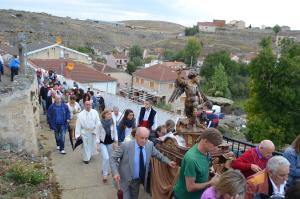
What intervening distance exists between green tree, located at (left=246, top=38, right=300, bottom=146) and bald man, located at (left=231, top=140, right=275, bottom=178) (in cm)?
2379

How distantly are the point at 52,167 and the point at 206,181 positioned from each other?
509cm

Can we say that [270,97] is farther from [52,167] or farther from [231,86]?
[231,86]

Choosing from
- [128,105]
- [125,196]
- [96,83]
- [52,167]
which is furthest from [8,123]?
[96,83]

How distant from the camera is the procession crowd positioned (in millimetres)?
3358

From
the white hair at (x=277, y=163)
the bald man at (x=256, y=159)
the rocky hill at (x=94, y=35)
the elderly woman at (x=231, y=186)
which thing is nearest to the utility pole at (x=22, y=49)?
the bald man at (x=256, y=159)

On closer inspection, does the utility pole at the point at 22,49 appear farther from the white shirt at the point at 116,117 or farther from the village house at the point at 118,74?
the village house at the point at 118,74

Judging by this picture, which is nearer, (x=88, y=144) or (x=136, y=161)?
(x=136, y=161)

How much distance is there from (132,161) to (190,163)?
138 cm

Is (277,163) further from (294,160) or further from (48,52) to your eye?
(48,52)

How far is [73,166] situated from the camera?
8.25 m

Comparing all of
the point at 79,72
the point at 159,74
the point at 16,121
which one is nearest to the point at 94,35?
the point at 159,74

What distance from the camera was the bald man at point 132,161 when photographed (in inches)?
197

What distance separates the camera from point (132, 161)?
5.04 m

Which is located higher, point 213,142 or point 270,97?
point 213,142
